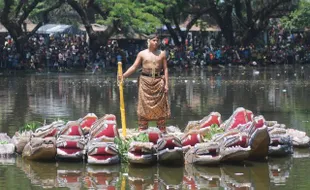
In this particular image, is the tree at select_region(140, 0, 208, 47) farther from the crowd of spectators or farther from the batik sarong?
the batik sarong

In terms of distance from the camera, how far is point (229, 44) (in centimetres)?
5684

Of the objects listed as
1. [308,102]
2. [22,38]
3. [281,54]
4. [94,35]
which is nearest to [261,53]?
[281,54]

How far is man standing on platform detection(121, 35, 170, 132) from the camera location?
1327 cm

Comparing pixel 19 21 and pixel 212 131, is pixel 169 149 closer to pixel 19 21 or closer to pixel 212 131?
pixel 212 131

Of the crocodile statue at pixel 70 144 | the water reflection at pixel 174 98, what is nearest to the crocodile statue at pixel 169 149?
the crocodile statue at pixel 70 144

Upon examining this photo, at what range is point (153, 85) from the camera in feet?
43.4

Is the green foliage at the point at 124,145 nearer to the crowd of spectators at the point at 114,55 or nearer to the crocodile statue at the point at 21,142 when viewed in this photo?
the crocodile statue at the point at 21,142

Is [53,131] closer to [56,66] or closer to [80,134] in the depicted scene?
[80,134]

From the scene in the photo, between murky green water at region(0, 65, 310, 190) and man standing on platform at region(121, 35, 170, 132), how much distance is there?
177 centimetres

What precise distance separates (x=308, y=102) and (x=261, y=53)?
101ft

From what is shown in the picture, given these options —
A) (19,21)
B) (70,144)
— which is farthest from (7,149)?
(19,21)

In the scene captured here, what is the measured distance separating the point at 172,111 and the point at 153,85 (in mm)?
7122

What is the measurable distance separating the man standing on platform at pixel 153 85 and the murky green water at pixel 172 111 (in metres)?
1.77

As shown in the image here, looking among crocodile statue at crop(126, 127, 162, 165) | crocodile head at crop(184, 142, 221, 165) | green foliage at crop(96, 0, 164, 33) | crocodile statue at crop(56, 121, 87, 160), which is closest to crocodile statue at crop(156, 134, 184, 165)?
crocodile statue at crop(126, 127, 162, 165)
